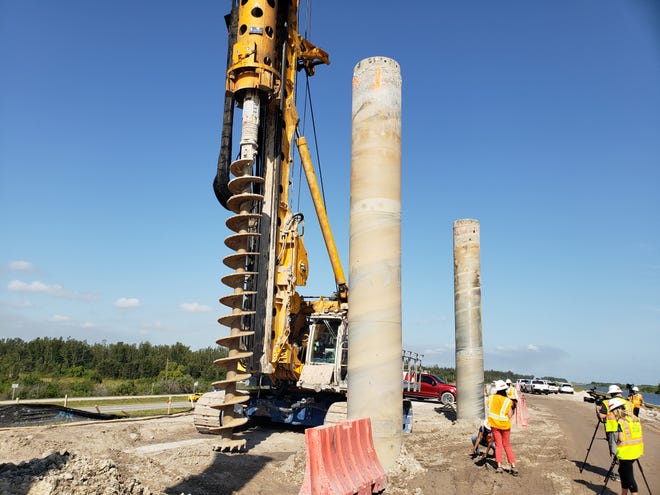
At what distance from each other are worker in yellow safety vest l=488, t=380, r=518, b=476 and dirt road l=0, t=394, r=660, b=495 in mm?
319

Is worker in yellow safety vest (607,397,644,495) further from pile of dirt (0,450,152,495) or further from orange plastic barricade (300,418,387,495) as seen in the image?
pile of dirt (0,450,152,495)

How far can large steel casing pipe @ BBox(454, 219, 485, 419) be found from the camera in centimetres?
1770

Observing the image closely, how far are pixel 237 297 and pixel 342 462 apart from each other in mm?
5455

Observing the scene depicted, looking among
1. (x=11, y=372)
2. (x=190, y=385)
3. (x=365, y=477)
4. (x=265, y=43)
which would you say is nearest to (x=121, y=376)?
(x=11, y=372)

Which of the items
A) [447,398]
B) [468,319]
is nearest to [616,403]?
[468,319]

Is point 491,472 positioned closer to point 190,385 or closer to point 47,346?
point 190,385

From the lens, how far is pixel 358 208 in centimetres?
927

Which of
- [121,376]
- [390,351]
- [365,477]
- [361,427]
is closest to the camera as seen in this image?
[365,477]

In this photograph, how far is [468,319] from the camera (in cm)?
1827

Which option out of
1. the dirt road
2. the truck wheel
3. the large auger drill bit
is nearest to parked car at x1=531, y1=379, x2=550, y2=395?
the truck wheel

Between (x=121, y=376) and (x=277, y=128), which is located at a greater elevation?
(x=277, y=128)

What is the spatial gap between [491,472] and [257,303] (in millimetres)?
6774

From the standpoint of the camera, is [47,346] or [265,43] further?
[47,346]

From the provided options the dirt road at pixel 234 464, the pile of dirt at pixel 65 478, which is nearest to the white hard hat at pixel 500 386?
the dirt road at pixel 234 464
